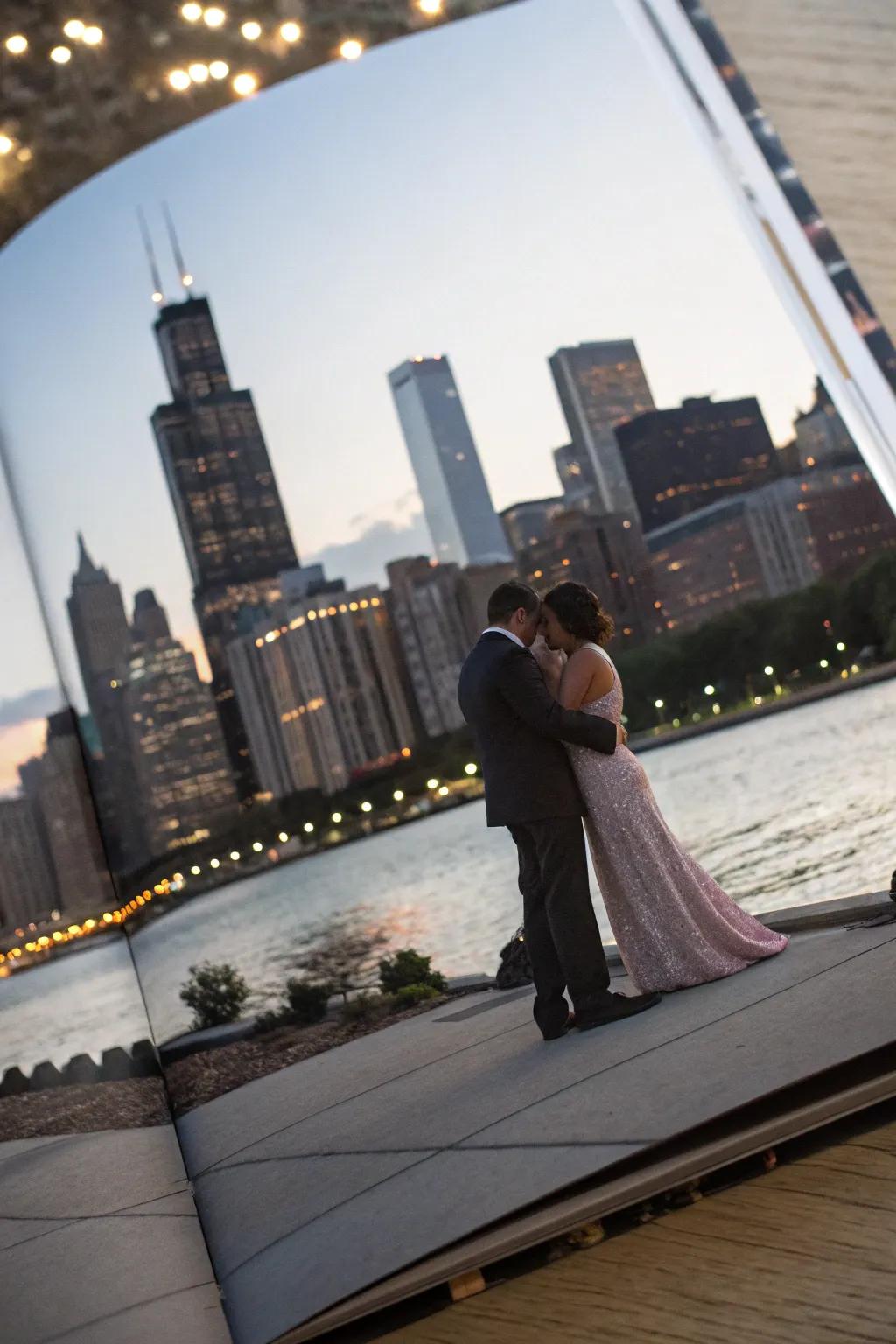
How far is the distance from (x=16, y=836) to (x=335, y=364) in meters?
1.75

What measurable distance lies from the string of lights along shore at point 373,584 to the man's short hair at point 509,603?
19cm

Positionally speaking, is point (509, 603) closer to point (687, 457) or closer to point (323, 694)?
point (687, 457)

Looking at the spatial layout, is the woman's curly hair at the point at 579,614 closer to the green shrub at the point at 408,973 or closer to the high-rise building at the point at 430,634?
the high-rise building at the point at 430,634

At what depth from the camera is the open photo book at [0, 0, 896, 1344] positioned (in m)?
2.37

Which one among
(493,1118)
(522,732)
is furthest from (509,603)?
(493,1118)

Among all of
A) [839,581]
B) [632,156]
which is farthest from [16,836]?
[632,156]

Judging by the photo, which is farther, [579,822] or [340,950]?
[340,950]

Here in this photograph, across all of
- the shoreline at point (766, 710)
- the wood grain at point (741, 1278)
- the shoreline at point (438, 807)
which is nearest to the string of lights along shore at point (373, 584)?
the shoreline at point (438, 807)

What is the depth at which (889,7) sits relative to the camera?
2787 mm

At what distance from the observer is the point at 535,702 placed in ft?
8.18

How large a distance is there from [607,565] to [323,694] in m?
1.03

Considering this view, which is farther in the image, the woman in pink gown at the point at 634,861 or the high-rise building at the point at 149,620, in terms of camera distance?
the high-rise building at the point at 149,620

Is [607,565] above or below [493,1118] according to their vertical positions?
above

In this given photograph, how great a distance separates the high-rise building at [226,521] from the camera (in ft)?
12.4
